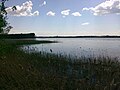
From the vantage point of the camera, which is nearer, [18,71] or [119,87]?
[119,87]

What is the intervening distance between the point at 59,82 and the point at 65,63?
377 inches

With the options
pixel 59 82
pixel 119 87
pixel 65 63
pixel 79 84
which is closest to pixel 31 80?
pixel 59 82

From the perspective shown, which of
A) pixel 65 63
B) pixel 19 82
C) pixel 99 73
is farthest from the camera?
pixel 65 63

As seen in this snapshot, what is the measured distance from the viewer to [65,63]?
20.8 meters

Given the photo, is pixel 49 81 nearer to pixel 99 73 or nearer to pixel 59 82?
pixel 59 82

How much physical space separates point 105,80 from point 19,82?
4265 mm

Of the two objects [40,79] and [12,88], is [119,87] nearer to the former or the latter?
[40,79]

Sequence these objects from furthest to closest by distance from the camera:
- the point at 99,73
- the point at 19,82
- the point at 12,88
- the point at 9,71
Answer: the point at 99,73
the point at 9,71
the point at 19,82
the point at 12,88

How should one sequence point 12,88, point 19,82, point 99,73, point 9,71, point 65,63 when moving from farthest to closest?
point 65,63 → point 99,73 → point 9,71 → point 19,82 → point 12,88

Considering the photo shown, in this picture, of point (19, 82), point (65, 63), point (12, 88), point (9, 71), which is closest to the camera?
point (12, 88)

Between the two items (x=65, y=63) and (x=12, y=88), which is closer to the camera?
(x=12, y=88)

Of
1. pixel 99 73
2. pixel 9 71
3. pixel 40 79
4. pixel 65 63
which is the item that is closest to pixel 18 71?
pixel 9 71

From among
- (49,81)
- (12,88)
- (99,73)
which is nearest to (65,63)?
(99,73)

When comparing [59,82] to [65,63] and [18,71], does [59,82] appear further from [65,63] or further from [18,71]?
[65,63]
